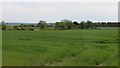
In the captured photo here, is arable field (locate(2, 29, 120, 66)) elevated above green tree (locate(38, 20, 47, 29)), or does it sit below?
below

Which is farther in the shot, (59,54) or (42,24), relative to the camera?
(42,24)

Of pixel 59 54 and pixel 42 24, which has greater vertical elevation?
pixel 42 24

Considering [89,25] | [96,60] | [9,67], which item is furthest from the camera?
[89,25]

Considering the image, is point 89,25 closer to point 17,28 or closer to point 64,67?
point 17,28

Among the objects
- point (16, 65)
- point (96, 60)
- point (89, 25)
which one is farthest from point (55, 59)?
point (89, 25)

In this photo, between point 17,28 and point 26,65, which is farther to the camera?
point 17,28

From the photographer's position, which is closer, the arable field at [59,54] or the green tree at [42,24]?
the arable field at [59,54]

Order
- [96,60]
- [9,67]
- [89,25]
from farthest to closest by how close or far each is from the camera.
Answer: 1. [89,25]
2. [96,60]
3. [9,67]

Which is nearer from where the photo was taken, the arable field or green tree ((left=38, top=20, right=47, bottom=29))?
the arable field

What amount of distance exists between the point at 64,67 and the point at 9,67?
2515 millimetres

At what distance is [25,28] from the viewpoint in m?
71.6

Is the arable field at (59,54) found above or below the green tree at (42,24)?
below

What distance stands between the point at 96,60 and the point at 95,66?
5.49ft

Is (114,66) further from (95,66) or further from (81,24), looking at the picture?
(81,24)
